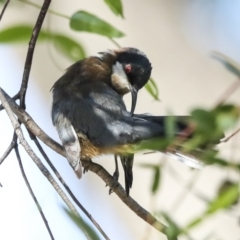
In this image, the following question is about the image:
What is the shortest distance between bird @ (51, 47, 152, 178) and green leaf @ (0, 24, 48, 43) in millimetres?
452

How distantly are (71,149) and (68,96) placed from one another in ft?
0.91

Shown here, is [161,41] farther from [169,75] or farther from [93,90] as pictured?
[93,90]

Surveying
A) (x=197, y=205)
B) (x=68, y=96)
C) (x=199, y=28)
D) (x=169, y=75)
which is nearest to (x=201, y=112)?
(x=68, y=96)

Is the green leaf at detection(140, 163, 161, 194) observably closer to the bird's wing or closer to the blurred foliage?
the blurred foliage

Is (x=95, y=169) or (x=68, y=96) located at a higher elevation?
(x=68, y=96)

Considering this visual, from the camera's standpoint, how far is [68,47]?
827mm

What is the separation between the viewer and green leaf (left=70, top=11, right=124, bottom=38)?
749mm

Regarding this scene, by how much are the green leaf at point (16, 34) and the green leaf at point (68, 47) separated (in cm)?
4

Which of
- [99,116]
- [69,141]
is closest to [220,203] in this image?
[69,141]

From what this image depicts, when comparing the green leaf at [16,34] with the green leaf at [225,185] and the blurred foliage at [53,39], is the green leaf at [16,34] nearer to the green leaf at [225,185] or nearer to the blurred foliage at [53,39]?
the blurred foliage at [53,39]

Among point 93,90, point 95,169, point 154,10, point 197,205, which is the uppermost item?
point 154,10

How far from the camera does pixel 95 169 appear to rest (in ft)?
4.21

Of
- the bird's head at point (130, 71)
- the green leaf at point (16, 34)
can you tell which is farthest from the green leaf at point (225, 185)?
the bird's head at point (130, 71)

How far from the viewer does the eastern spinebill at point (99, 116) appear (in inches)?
49.1
